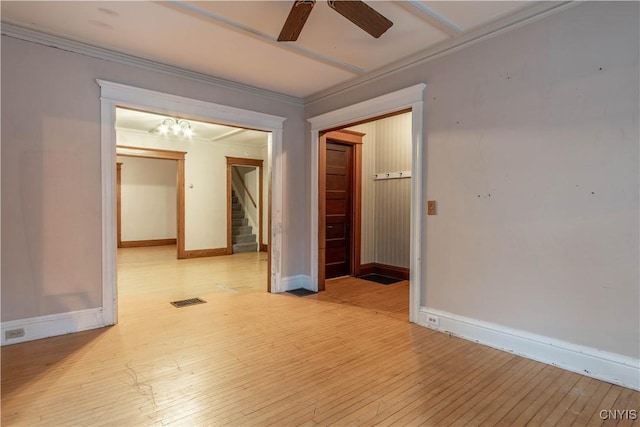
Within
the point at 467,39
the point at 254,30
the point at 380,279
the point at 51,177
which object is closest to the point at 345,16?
the point at 254,30

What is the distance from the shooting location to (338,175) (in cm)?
554

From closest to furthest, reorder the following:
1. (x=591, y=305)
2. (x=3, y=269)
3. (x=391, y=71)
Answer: (x=591, y=305) < (x=3, y=269) < (x=391, y=71)

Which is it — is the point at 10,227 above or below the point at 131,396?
above

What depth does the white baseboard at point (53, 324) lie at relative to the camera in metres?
2.93

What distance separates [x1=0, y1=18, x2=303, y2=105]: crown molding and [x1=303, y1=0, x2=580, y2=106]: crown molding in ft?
4.38

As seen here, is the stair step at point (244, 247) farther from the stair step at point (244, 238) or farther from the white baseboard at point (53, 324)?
the white baseboard at point (53, 324)

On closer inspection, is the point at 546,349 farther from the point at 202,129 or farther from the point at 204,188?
the point at 204,188

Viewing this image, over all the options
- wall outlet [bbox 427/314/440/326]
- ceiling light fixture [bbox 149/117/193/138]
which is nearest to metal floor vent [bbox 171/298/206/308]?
wall outlet [bbox 427/314/440/326]

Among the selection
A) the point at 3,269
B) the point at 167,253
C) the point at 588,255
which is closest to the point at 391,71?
the point at 588,255

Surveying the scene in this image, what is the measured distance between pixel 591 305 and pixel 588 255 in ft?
1.18

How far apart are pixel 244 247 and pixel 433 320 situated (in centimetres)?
623

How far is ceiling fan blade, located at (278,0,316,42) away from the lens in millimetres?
2146

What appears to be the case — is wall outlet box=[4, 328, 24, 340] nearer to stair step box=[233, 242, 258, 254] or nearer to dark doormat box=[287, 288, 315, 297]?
dark doormat box=[287, 288, 315, 297]

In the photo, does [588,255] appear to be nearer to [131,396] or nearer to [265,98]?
[131,396]
